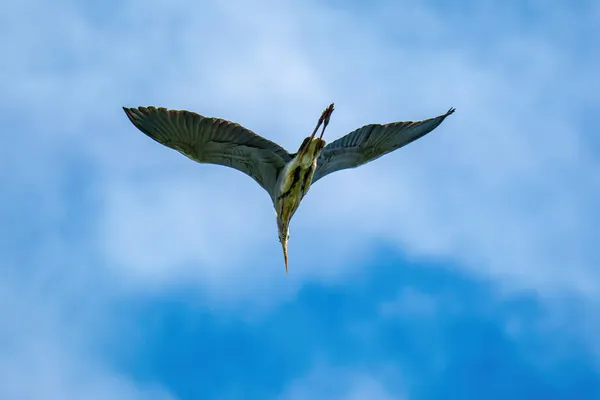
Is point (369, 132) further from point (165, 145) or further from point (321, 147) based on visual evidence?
point (165, 145)

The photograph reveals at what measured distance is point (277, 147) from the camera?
49.9 feet

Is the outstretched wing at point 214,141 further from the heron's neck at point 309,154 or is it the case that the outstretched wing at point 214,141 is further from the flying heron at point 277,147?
the heron's neck at point 309,154

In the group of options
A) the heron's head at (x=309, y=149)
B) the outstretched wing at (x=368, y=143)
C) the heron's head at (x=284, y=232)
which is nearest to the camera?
the heron's head at (x=309, y=149)

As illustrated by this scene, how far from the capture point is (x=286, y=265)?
16562 millimetres

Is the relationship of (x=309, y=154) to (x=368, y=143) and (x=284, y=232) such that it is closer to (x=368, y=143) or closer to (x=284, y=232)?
(x=368, y=143)

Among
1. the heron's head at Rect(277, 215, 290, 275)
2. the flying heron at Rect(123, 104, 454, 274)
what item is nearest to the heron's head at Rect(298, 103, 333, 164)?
the flying heron at Rect(123, 104, 454, 274)

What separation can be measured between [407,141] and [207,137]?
3.99 meters

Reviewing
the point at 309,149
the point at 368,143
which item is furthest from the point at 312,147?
the point at 368,143

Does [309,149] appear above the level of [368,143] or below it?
below

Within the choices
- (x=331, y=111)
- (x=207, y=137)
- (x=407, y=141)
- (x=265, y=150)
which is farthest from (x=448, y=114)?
(x=207, y=137)

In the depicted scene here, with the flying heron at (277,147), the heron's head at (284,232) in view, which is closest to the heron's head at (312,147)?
the flying heron at (277,147)

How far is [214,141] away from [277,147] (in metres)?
1.16

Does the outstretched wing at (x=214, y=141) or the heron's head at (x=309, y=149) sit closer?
the outstretched wing at (x=214, y=141)

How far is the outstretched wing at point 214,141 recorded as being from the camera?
14.2 m
